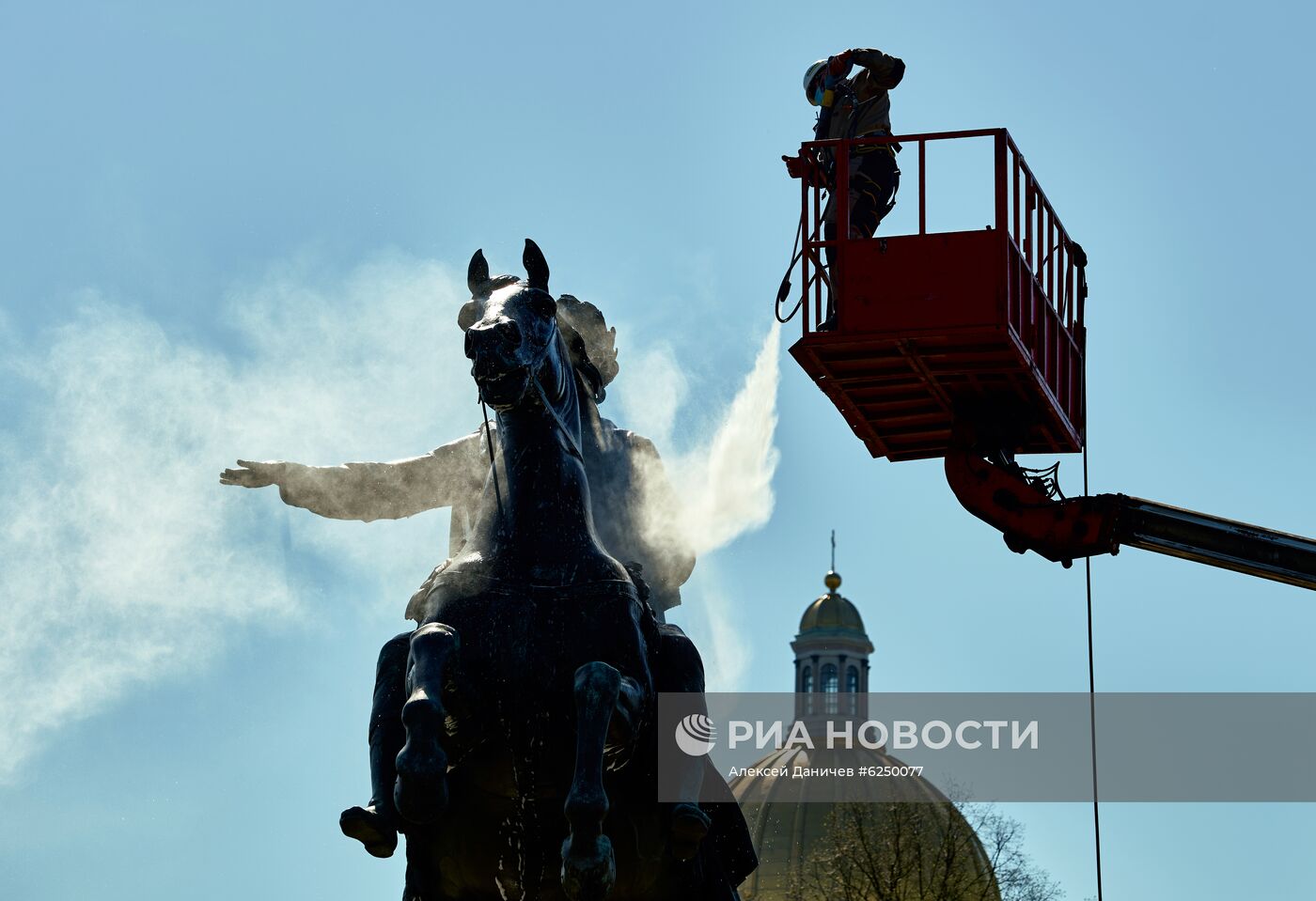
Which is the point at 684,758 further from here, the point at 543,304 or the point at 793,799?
the point at 793,799

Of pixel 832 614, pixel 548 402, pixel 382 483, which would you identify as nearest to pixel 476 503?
pixel 382 483

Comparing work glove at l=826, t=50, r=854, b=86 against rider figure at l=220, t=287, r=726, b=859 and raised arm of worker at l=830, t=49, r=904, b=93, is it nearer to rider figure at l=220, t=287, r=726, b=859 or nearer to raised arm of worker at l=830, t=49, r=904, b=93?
raised arm of worker at l=830, t=49, r=904, b=93

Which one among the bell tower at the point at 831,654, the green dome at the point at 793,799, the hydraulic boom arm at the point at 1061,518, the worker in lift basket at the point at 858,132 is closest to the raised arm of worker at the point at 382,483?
the worker in lift basket at the point at 858,132

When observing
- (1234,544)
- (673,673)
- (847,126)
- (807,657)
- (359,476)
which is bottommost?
(673,673)

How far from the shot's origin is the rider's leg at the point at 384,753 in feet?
38.8

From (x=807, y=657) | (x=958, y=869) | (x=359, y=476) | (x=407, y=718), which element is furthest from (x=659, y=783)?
(x=807, y=657)

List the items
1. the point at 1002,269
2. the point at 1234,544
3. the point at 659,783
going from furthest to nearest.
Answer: the point at 1234,544
the point at 1002,269
the point at 659,783

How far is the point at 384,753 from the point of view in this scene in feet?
39.9

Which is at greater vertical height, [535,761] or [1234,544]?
[1234,544]

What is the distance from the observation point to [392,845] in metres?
11.9

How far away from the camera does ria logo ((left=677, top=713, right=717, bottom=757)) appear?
40.1 feet

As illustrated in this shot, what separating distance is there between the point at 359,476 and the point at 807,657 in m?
118

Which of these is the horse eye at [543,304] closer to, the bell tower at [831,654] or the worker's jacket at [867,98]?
the worker's jacket at [867,98]

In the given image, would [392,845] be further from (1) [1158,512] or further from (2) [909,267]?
(1) [1158,512]
